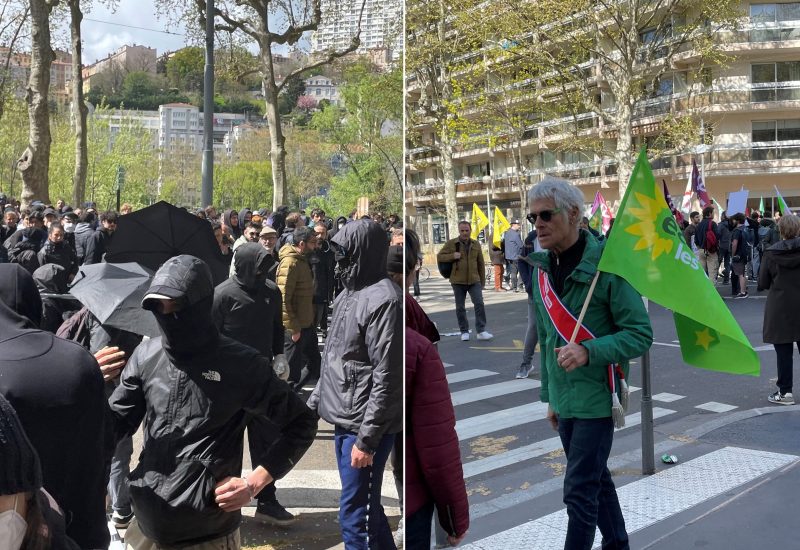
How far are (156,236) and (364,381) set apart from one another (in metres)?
1.39

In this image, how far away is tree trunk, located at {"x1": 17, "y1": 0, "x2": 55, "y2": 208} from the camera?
212 cm

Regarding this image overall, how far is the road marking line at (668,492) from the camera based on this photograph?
466 cm

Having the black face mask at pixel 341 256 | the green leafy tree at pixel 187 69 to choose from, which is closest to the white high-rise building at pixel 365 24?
the green leafy tree at pixel 187 69

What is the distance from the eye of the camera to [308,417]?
97.9 inches

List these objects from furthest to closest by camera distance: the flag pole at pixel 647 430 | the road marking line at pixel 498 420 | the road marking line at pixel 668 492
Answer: the road marking line at pixel 498 420 → the flag pole at pixel 647 430 → the road marking line at pixel 668 492

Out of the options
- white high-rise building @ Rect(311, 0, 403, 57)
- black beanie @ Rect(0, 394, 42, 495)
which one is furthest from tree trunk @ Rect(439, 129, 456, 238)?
black beanie @ Rect(0, 394, 42, 495)

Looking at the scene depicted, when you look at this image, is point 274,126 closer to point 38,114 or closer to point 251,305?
point 38,114

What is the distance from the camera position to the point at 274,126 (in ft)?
8.20

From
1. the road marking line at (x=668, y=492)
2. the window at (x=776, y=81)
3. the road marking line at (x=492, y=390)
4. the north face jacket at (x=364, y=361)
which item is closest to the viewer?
the north face jacket at (x=364, y=361)

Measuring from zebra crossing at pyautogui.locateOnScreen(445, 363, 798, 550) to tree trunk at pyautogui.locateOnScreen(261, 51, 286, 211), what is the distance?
9.08 feet

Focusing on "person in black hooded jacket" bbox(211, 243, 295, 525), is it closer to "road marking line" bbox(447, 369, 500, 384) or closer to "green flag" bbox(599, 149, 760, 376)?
"green flag" bbox(599, 149, 760, 376)

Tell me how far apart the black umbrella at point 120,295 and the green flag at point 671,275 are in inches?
75.4

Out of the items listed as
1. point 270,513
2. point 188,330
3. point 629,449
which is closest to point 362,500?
point 270,513

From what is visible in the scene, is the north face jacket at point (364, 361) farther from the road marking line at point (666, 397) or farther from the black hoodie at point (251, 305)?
the road marking line at point (666, 397)
